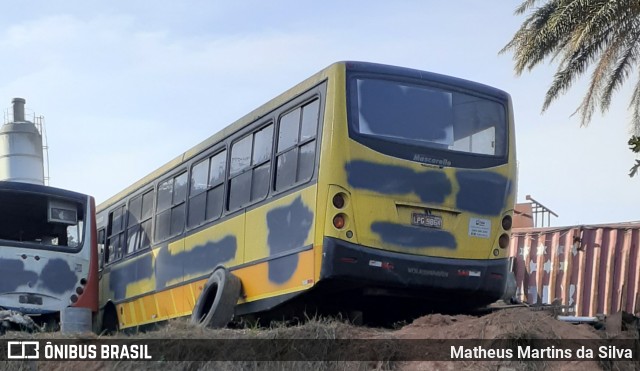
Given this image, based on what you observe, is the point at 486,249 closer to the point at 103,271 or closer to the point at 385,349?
the point at 385,349

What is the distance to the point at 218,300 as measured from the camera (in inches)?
415

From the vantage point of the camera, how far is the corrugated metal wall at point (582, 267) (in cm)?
1591

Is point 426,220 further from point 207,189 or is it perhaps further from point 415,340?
point 207,189

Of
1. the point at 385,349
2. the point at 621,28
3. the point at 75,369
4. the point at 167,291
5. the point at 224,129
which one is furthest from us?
the point at 621,28

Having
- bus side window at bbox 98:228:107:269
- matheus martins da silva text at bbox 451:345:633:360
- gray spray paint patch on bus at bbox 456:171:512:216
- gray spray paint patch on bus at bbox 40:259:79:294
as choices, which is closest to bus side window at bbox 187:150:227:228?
gray spray paint patch on bus at bbox 40:259:79:294

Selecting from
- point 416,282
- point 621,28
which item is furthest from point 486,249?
point 621,28

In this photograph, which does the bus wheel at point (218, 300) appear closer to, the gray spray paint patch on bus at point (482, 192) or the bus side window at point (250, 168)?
the bus side window at point (250, 168)

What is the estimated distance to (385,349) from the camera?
295 inches

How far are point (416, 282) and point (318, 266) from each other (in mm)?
1042

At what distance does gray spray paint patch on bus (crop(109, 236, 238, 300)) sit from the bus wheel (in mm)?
317

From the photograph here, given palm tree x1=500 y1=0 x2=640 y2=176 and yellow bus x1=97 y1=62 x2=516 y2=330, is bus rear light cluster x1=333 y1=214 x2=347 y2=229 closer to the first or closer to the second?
yellow bus x1=97 y1=62 x2=516 y2=330

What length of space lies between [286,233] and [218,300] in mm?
1317

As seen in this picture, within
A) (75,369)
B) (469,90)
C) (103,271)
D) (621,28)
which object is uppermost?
(621,28)

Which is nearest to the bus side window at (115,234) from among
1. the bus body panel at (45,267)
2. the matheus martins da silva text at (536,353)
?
the bus body panel at (45,267)
